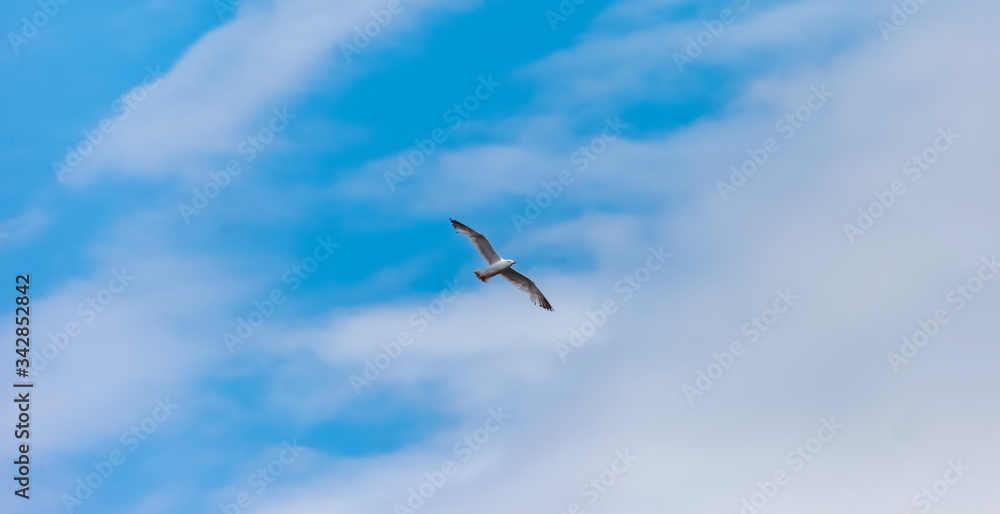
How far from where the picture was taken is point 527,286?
6162cm

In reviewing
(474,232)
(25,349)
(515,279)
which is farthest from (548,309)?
(25,349)

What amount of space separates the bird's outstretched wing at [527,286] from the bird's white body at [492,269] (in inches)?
46.5

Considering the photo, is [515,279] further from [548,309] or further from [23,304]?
[23,304]

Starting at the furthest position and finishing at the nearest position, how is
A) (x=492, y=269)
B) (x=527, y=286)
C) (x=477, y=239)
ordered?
(x=527, y=286)
(x=492, y=269)
(x=477, y=239)

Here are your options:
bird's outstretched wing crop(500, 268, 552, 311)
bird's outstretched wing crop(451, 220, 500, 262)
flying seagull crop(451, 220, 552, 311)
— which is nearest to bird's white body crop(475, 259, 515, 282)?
flying seagull crop(451, 220, 552, 311)

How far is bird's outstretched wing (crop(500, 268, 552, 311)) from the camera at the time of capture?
6044 centimetres

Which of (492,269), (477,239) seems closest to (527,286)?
(492,269)

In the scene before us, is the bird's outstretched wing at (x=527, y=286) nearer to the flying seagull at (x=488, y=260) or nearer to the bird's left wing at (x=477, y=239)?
the flying seagull at (x=488, y=260)

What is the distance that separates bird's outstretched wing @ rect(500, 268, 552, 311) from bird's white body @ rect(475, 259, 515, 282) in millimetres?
1182

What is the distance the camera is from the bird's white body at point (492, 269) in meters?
58.3

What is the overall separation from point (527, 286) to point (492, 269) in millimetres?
3851

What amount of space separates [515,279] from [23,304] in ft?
83.3

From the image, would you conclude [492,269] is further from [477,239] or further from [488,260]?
[477,239]

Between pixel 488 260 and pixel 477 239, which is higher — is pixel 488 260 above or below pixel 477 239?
below
